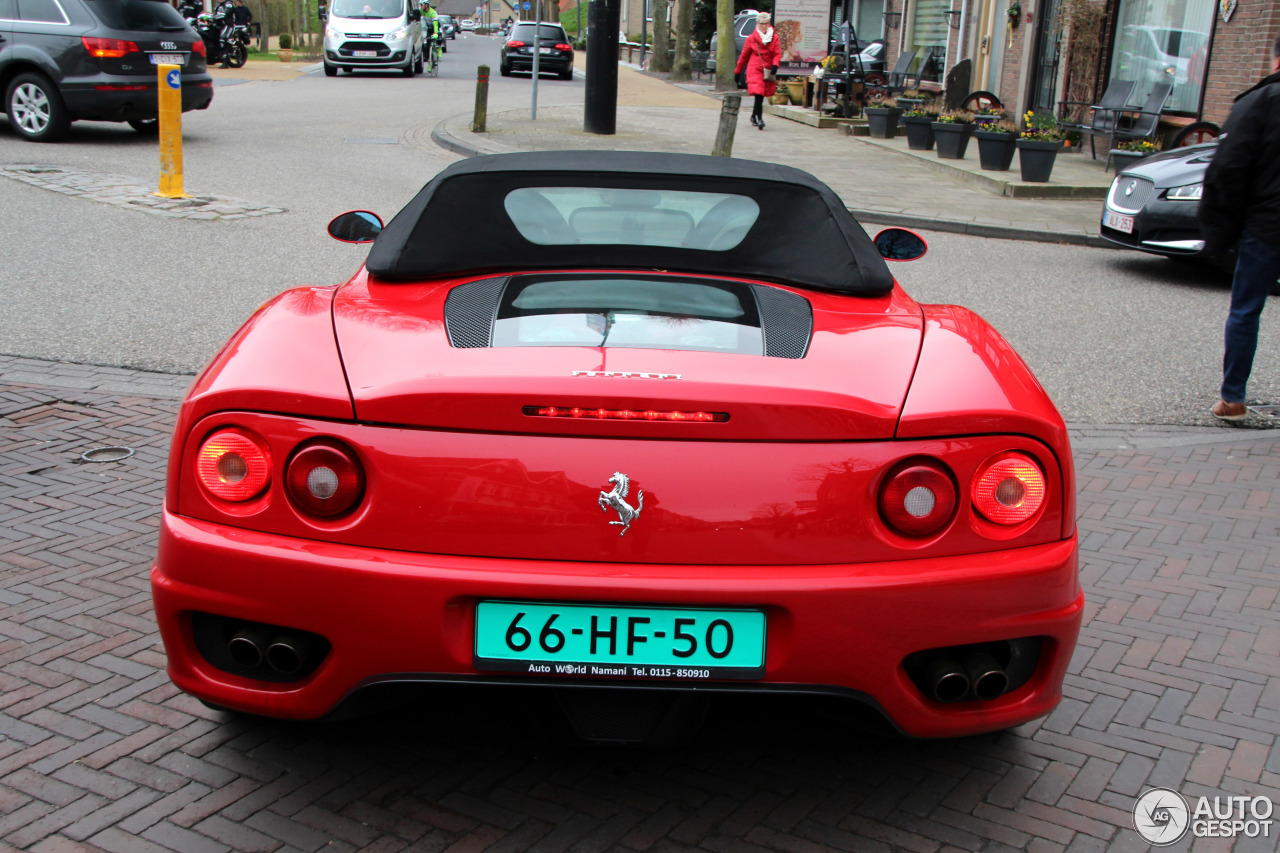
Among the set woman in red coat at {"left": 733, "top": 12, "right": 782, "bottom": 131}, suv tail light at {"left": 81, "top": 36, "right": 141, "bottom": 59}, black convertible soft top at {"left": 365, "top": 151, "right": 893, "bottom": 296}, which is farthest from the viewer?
woman in red coat at {"left": 733, "top": 12, "right": 782, "bottom": 131}

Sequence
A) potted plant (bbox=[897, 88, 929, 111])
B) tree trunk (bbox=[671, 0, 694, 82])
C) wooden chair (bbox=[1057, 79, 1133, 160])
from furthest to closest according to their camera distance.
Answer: tree trunk (bbox=[671, 0, 694, 82]) → potted plant (bbox=[897, 88, 929, 111]) → wooden chair (bbox=[1057, 79, 1133, 160])

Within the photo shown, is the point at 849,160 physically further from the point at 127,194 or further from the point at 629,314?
the point at 629,314

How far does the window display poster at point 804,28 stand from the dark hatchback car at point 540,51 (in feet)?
26.1

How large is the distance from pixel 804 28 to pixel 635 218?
2695 cm

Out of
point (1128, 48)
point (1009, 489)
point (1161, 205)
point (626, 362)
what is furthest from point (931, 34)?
point (626, 362)

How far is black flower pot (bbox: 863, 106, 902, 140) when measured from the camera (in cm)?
2017

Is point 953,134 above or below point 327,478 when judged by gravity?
above

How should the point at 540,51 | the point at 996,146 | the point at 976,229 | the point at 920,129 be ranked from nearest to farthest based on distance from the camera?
the point at 976,229 < the point at 996,146 < the point at 920,129 < the point at 540,51

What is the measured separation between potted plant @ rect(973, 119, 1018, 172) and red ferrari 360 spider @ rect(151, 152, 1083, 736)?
1350cm

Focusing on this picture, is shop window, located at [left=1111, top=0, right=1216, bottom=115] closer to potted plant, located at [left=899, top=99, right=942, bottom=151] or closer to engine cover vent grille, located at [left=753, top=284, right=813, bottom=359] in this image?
potted plant, located at [left=899, top=99, right=942, bottom=151]

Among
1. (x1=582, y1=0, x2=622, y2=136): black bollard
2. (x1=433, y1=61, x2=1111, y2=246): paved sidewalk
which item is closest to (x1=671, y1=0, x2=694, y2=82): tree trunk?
(x1=433, y1=61, x2=1111, y2=246): paved sidewalk

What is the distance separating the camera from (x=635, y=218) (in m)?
3.32

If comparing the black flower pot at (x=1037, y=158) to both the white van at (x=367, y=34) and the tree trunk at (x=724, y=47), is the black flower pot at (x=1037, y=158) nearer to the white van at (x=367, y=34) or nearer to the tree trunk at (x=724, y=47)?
the tree trunk at (x=724, y=47)

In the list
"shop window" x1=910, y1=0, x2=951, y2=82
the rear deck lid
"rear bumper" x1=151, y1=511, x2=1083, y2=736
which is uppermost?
"shop window" x1=910, y1=0, x2=951, y2=82
